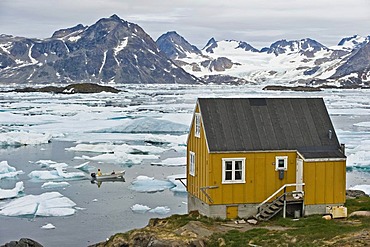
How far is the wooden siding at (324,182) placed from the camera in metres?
19.3

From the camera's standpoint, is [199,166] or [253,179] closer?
[253,179]

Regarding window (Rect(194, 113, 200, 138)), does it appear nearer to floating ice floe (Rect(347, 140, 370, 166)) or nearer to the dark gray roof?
the dark gray roof

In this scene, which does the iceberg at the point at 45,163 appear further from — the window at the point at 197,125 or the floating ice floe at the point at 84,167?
the window at the point at 197,125

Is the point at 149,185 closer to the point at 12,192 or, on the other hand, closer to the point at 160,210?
the point at 160,210

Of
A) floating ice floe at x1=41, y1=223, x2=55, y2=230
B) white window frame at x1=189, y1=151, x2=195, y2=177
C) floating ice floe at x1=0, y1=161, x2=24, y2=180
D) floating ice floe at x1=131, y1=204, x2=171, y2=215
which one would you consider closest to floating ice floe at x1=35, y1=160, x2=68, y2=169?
floating ice floe at x1=0, y1=161, x2=24, y2=180

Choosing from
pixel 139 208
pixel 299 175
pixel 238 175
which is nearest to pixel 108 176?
pixel 139 208

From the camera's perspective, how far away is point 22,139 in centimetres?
4741

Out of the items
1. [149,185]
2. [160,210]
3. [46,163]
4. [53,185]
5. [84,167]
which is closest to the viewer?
[160,210]

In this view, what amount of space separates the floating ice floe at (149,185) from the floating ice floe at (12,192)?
206 inches

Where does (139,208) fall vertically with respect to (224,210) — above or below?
below

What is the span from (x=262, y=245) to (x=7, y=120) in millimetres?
51400

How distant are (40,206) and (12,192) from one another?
10.0ft

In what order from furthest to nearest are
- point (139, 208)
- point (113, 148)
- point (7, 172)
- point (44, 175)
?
1. point (113, 148)
2. point (7, 172)
3. point (44, 175)
4. point (139, 208)

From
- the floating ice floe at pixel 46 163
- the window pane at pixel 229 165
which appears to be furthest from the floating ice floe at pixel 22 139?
the window pane at pixel 229 165
